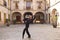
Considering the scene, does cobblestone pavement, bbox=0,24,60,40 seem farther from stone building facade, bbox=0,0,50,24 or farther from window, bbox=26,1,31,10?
window, bbox=26,1,31,10

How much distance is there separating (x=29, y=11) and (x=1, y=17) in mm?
12525

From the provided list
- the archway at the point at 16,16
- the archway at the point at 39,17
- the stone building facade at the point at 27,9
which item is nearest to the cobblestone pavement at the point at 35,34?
the stone building facade at the point at 27,9

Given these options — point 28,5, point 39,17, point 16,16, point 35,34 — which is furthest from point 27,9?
point 35,34

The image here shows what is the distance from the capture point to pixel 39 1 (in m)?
43.0

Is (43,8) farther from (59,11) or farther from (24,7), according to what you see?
(59,11)

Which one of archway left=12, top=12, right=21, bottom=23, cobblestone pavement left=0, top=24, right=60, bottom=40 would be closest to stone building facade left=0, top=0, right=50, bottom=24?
archway left=12, top=12, right=21, bottom=23

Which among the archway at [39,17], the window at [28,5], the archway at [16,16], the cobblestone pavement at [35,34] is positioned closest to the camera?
the cobblestone pavement at [35,34]

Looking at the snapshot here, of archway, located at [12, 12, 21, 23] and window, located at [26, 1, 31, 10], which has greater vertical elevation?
window, located at [26, 1, 31, 10]

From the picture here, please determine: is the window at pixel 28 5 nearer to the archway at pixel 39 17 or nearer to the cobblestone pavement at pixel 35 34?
the archway at pixel 39 17

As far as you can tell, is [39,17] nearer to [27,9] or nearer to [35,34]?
[27,9]

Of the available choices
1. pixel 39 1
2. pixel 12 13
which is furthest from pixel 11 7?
pixel 39 1

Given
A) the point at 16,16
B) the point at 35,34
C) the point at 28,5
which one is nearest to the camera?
the point at 35,34

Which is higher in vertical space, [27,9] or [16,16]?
[27,9]

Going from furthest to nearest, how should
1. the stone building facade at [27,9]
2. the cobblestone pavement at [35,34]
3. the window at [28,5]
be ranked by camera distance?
the window at [28,5] < the stone building facade at [27,9] < the cobblestone pavement at [35,34]
